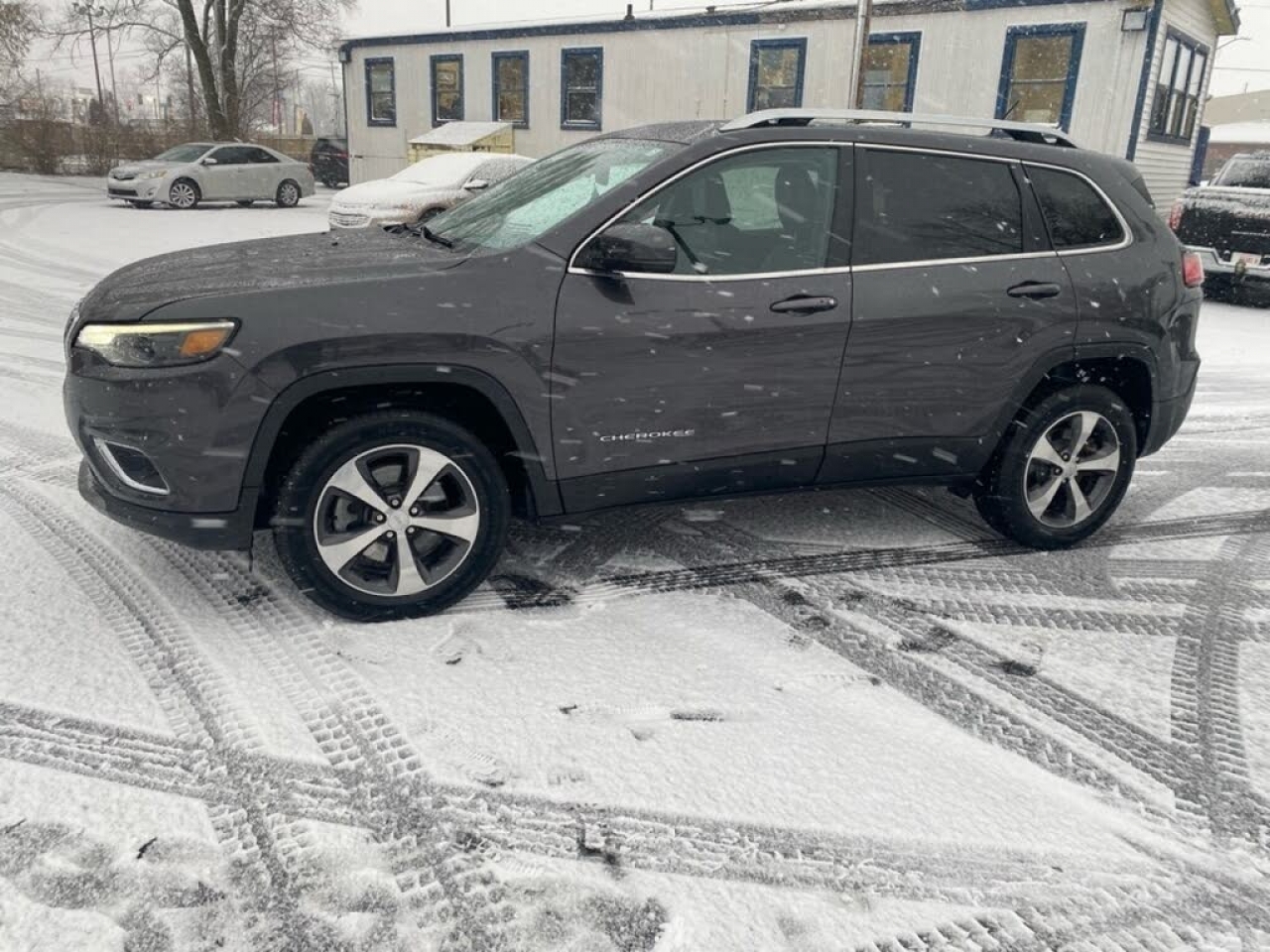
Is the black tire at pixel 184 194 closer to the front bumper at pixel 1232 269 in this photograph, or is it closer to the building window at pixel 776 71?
the building window at pixel 776 71

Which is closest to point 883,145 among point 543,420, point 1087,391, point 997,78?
point 1087,391

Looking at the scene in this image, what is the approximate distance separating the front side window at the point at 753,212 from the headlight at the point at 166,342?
1389 mm

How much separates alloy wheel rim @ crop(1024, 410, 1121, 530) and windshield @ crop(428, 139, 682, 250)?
6.70ft

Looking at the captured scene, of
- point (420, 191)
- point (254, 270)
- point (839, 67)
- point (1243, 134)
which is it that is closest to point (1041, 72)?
point (839, 67)

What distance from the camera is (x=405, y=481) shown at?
10.7 ft

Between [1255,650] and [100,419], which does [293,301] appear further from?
[1255,650]

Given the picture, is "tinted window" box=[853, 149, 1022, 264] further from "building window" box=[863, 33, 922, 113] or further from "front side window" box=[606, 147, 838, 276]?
"building window" box=[863, 33, 922, 113]

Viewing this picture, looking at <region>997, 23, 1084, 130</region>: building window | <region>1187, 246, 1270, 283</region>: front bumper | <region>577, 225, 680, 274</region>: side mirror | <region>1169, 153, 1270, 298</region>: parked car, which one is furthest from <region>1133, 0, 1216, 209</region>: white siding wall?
<region>577, 225, 680, 274</region>: side mirror

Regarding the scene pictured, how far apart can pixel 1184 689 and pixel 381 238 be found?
10.8 ft

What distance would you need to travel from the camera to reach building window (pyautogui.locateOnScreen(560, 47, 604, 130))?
2212 cm

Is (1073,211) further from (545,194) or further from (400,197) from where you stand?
(400,197)

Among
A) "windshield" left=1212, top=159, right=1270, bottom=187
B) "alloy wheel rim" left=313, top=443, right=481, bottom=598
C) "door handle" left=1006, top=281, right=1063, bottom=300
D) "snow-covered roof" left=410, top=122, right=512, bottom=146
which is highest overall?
"snow-covered roof" left=410, top=122, right=512, bottom=146

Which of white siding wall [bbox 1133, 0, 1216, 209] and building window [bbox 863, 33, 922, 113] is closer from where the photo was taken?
white siding wall [bbox 1133, 0, 1216, 209]

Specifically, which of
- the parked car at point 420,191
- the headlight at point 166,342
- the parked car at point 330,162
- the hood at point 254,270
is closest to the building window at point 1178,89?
the parked car at point 420,191
